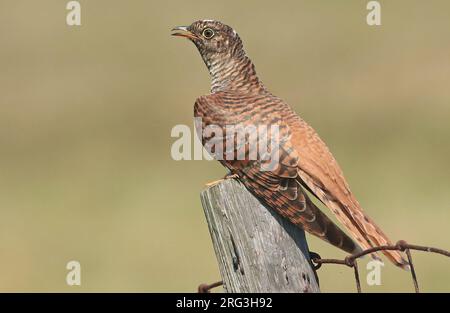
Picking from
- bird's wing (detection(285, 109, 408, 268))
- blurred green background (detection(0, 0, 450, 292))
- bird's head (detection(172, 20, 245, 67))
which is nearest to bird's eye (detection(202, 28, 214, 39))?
bird's head (detection(172, 20, 245, 67))

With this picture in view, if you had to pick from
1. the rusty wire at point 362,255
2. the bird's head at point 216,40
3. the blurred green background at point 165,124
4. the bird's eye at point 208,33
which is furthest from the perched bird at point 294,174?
the blurred green background at point 165,124

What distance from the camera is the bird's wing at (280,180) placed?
5.97 meters

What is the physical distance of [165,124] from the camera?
19250 millimetres

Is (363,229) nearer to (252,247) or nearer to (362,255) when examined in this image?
(362,255)

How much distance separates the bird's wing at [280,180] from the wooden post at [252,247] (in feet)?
0.68

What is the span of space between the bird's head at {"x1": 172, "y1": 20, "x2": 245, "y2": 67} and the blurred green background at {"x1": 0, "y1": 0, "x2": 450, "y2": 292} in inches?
168

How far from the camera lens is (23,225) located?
48.1 feet

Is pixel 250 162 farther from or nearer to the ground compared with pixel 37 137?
nearer to the ground

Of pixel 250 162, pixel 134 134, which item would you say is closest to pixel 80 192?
pixel 134 134

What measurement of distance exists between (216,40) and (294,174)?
2102 millimetres

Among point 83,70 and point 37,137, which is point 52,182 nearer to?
point 37,137

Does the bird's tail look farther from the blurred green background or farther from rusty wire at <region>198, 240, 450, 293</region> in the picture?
the blurred green background

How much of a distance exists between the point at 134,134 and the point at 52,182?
225 centimetres
